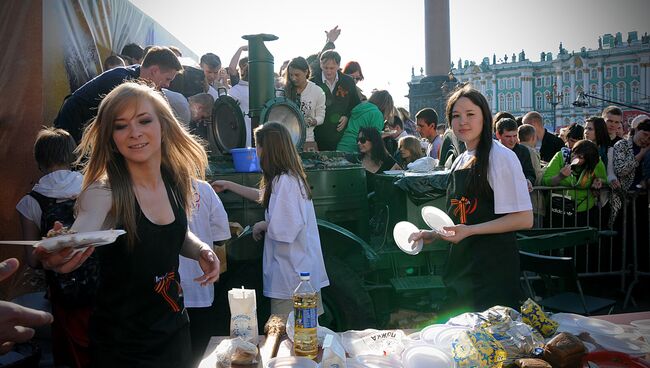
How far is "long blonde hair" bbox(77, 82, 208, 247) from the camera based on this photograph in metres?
2.23

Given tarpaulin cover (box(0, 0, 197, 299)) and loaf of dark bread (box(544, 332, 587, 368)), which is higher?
tarpaulin cover (box(0, 0, 197, 299))

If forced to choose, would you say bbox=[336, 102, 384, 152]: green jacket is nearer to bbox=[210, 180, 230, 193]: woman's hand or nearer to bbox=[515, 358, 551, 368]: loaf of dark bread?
bbox=[210, 180, 230, 193]: woman's hand

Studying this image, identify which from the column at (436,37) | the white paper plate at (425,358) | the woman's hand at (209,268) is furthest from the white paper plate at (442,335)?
the column at (436,37)

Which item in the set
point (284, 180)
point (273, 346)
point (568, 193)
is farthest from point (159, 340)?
point (568, 193)

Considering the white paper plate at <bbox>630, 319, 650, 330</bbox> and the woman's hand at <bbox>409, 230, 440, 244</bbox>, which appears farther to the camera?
the woman's hand at <bbox>409, 230, 440, 244</bbox>

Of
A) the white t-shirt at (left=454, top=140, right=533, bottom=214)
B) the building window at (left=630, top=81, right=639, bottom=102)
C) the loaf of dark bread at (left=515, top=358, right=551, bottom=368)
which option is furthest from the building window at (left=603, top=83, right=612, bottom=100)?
the loaf of dark bread at (left=515, top=358, right=551, bottom=368)

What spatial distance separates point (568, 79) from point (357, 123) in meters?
84.5

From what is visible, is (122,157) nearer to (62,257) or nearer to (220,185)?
(62,257)

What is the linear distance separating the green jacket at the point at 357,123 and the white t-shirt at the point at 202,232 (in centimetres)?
221

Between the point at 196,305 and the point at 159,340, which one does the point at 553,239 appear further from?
the point at 159,340

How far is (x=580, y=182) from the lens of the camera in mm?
6695

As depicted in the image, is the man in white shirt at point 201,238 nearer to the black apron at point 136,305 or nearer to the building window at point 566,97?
the black apron at point 136,305

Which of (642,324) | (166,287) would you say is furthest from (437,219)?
(166,287)

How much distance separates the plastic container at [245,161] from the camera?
4.18 m
